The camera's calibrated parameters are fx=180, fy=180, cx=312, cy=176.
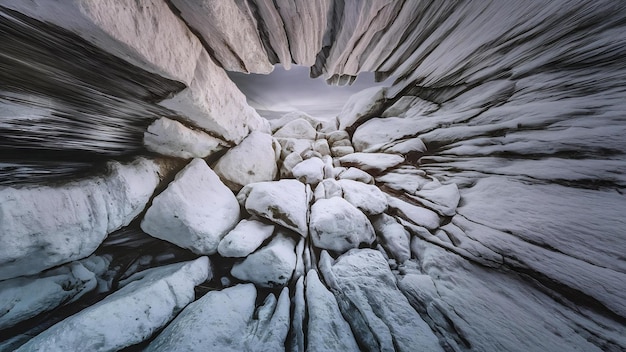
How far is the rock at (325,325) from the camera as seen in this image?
7.11 feet

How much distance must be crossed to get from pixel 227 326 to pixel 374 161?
17.2 feet

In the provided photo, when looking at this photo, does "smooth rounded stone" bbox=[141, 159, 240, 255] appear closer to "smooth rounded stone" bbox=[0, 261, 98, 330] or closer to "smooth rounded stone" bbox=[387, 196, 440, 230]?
"smooth rounded stone" bbox=[0, 261, 98, 330]

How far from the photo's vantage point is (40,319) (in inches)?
86.1

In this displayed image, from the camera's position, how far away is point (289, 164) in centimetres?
597

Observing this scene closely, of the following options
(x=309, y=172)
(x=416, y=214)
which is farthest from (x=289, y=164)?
(x=416, y=214)

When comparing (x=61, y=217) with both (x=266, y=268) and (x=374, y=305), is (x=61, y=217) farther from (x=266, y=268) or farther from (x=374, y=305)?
(x=374, y=305)

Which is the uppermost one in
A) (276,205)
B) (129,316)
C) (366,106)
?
(366,106)

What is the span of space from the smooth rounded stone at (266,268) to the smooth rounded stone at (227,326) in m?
0.27

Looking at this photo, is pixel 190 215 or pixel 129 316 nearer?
pixel 129 316

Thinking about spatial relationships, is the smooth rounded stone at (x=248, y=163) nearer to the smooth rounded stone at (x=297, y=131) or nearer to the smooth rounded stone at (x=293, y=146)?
the smooth rounded stone at (x=293, y=146)

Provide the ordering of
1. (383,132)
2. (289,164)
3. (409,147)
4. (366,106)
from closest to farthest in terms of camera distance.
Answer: (409,147), (289,164), (383,132), (366,106)

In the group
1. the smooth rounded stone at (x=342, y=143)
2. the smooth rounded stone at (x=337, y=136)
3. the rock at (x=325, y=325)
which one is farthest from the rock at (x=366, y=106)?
the rock at (x=325, y=325)

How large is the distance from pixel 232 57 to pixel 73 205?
3.12 m

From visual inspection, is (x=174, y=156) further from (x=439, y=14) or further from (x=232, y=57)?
(x=439, y=14)
